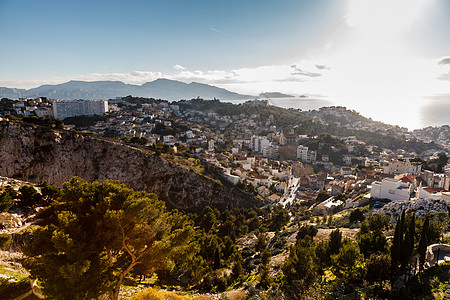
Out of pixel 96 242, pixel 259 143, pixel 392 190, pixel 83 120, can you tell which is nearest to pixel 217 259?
pixel 96 242

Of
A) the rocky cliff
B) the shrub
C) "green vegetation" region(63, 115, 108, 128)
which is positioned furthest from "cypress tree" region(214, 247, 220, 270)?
"green vegetation" region(63, 115, 108, 128)

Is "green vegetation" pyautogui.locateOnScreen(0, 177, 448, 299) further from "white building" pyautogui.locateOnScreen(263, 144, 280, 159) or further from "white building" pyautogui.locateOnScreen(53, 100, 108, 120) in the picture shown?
"white building" pyautogui.locateOnScreen(53, 100, 108, 120)

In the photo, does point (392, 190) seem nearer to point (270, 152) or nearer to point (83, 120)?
point (270, 152)

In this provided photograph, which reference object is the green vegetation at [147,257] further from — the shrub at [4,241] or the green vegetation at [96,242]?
the shrub at [4,241]

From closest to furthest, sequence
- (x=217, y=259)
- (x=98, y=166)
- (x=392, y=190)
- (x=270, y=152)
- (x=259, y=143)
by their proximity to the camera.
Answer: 1. (x=217, y=259)
2. (x=392, y=190)
3. (x=98, y=166)
4. (x=270, y=152)
5. (x=259, y=143)

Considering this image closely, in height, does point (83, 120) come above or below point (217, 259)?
above

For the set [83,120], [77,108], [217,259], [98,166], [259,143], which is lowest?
[217,259]
